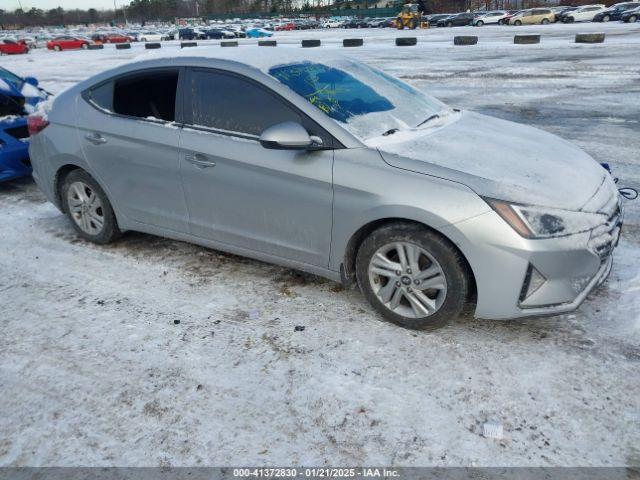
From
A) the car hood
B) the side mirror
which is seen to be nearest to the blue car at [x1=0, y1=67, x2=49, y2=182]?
the side mirror

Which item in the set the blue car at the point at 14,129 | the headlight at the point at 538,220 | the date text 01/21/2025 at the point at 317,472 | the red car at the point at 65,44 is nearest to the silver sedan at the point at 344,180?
the headlight at the point at 538,220

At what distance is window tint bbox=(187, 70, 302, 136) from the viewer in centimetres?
338

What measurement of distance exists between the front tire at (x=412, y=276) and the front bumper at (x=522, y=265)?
11cm

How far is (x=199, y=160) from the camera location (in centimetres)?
362

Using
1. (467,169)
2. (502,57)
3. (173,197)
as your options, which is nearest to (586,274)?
(467,169)

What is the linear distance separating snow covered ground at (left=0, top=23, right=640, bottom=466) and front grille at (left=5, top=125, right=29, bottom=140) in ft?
7.76

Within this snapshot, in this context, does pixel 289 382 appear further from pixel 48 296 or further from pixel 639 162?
pixel 639 162

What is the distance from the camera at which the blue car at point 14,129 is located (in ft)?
19.7

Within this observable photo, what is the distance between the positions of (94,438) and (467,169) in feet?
7.77

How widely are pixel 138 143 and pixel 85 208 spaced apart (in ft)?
3.29

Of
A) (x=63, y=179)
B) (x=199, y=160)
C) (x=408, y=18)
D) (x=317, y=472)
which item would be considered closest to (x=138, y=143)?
(x=199, y=160)

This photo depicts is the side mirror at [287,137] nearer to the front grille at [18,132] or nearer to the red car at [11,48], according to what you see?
the front grille at [18,132]

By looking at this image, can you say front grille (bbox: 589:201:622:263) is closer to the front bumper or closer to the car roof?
the front bumper

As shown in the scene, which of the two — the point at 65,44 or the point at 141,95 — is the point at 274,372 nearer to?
the point at 141,95
